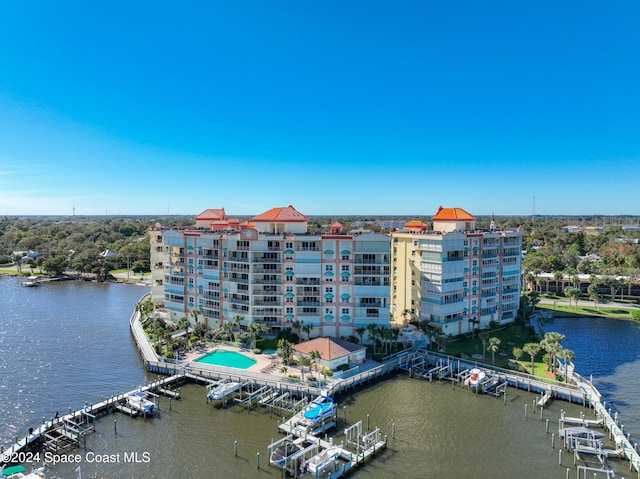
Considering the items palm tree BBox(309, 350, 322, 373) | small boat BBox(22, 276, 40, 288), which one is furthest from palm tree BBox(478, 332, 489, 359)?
small boat BBox(22, 276, 40, 288)

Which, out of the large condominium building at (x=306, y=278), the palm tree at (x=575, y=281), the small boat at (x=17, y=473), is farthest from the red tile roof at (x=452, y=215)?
the small boat at (x=17, y=473)

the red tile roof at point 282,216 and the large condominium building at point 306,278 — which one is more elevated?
the red tile roof at point 282,216

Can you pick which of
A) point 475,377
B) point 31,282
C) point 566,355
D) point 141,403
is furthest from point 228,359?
point 31,282

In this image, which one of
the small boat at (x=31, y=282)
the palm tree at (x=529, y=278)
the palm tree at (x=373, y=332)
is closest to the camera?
the palm tree at (x=373, y=332)

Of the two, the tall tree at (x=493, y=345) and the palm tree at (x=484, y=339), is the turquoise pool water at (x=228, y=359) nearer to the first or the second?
the tall tree at (x=493, y=345)

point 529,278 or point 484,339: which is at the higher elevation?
point 529,278

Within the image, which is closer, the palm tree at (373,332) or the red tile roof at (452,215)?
the palm tree at (373,332)

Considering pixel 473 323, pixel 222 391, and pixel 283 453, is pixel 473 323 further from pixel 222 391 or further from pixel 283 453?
pixel 283 453

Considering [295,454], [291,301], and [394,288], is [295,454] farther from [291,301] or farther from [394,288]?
[394,288]
